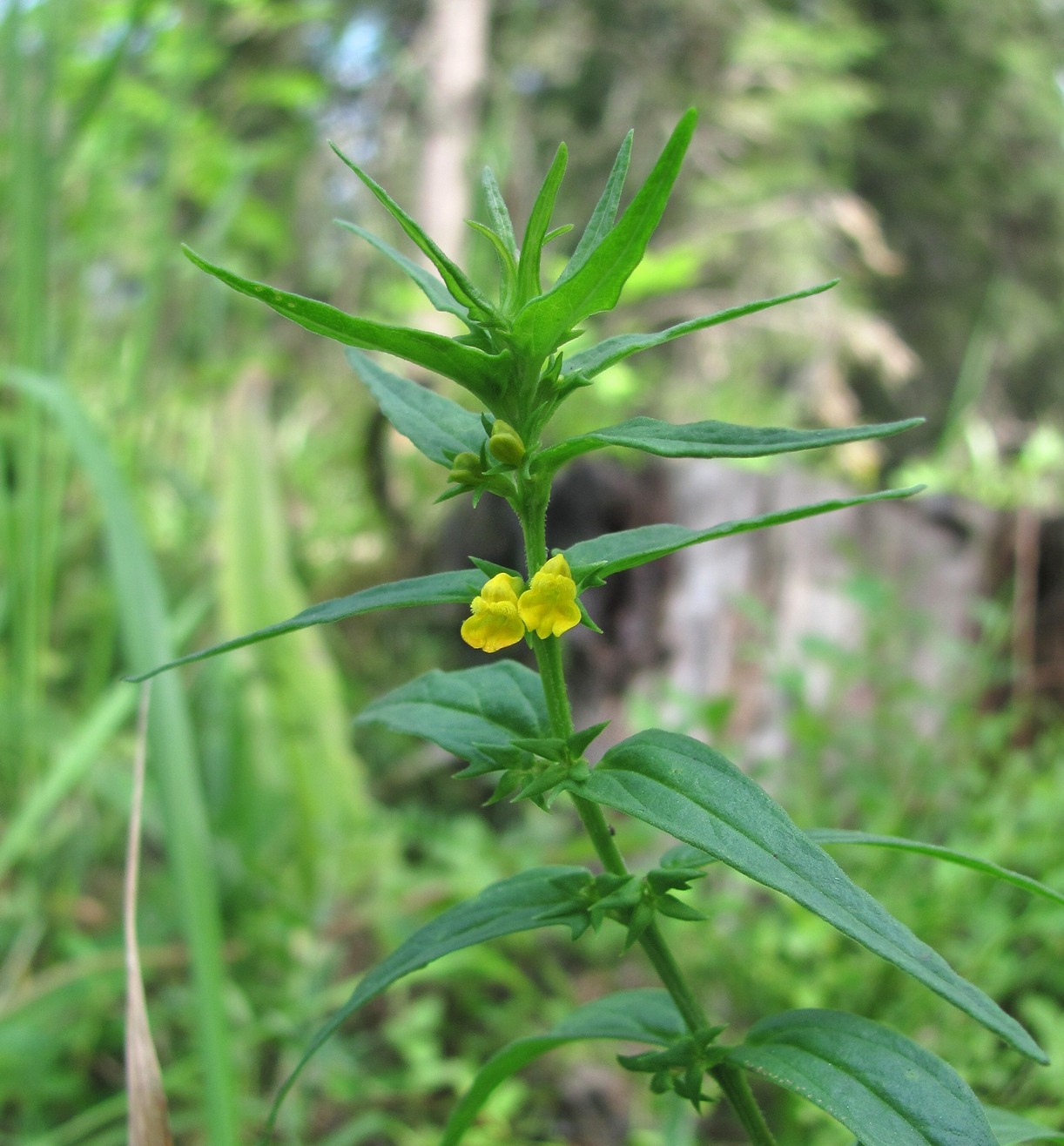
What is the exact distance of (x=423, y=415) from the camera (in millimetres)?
464

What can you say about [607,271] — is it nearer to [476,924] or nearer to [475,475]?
[475,475]

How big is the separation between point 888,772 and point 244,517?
3.72ft

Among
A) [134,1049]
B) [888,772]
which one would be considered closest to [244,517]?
[888,772]

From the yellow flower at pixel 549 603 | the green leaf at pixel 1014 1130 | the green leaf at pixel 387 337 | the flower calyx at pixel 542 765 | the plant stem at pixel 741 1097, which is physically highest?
the green leaf at pixel 387 337

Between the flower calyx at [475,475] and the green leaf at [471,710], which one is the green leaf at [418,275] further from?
the green leaf at [471,710]

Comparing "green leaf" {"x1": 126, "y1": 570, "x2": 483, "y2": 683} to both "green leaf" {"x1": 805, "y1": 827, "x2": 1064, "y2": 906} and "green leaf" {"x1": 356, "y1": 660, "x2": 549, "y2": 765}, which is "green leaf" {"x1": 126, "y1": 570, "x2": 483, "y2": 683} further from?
"green leaf" {"x1": 805, "y1": 827, "x2": 1064, "y2": 906}

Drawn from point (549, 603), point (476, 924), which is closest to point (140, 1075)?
point (476, 924)

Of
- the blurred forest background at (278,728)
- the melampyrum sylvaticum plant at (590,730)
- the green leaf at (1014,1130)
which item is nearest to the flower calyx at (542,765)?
the melampyrum sylvaticum plant at (590,730)

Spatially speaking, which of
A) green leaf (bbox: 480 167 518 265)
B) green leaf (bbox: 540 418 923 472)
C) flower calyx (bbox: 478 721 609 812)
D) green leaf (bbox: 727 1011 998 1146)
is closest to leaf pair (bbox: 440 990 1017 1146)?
green leaf (bbox: 727 1011 998 1146)

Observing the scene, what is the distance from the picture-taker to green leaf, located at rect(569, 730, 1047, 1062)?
0.30 meters

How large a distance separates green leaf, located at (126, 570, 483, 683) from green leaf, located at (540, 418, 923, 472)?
0.06m

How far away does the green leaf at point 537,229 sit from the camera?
361mm

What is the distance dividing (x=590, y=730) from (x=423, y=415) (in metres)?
0.17

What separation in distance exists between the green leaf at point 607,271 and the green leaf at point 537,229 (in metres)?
0.02
